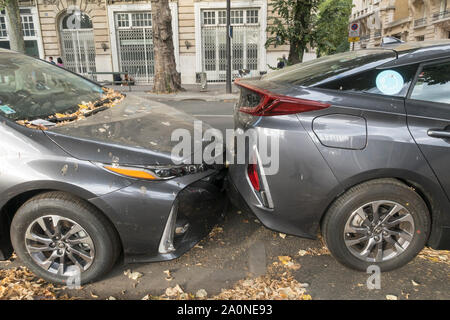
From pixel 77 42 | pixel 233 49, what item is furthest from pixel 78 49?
pixel 233 49

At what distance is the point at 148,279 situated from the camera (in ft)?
7.88

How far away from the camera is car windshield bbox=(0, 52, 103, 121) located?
2439 millimetres

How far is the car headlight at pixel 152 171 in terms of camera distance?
6.87 ft

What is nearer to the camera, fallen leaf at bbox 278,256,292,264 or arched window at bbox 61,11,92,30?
fallen leaf at bbox 278,256,292,264

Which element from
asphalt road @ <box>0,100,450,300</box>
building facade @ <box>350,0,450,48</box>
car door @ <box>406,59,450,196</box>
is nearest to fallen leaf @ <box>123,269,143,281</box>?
asphalt road @ <box>0,100,450,300</box>

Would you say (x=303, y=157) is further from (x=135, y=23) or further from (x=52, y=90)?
(x=135, y=23)

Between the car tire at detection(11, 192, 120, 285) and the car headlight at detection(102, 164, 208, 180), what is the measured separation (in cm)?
32

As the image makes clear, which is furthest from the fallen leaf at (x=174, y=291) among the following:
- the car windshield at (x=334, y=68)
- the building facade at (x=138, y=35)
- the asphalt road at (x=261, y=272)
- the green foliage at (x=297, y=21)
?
the building facade at (x=138, y=35)

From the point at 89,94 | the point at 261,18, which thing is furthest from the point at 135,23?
the point at 89,94

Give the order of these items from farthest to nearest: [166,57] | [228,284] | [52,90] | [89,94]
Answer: [166,57] → [89,94] → [52,90] → [228,284]

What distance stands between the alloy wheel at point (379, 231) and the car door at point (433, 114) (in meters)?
0.35

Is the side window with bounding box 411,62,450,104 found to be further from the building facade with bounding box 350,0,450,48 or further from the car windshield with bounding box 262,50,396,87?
the building facade with bounding box 350,0,450,48

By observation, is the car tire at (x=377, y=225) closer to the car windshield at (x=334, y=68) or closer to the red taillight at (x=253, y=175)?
the red taillight at (x=253, y=175)

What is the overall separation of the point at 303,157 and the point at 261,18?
18.2 metres
